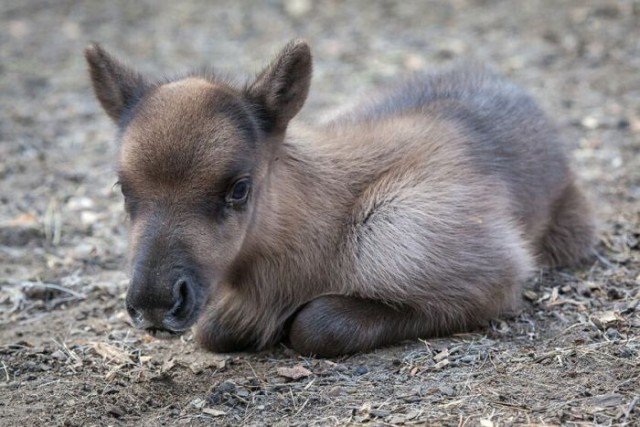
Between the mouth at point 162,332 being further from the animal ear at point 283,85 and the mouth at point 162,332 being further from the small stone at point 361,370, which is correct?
the animal ear at point 283,85

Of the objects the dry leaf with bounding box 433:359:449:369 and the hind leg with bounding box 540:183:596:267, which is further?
the hind leg with bounding box 540:183:596:267

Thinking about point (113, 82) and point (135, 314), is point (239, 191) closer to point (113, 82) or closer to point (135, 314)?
point (135, 314)

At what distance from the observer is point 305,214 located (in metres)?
6.38

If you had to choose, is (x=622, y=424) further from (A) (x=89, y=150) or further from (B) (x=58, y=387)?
(A) (x=89, y=150)

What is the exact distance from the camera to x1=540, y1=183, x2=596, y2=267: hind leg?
25.2 ft

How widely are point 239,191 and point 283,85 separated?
2.56 ft

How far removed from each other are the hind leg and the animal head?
2.69 meters

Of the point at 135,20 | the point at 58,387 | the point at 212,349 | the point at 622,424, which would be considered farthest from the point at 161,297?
the point at 135,20

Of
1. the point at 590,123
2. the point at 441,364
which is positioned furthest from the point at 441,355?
the point at 590,123

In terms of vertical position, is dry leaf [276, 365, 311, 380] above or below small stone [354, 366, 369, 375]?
below

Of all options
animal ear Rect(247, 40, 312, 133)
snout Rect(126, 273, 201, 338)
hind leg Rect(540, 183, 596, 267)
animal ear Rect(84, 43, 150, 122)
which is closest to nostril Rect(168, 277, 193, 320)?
snout Rect(126, 273, 201, 338)

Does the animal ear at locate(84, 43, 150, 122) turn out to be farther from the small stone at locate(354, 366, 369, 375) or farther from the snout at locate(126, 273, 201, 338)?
the small stone at locate(354, 366, 369, 375)

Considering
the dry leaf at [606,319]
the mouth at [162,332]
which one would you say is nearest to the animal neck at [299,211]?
the mouth at [162,332]

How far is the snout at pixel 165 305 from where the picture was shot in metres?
5.13
